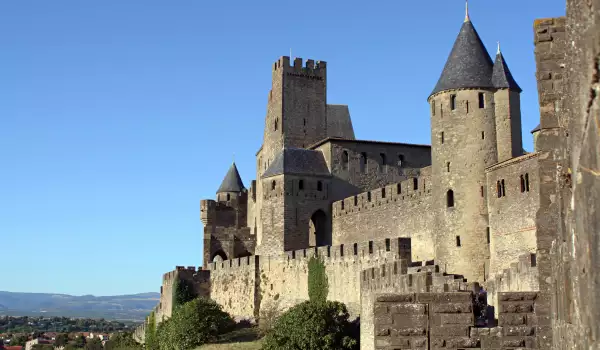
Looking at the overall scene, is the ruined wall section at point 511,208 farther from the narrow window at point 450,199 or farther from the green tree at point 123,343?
the green tree at point 123,343

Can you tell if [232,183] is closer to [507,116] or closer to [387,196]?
[387,196]

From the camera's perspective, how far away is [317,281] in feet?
130

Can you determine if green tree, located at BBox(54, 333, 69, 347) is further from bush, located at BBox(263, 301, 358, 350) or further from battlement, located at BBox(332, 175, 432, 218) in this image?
bush, located at BBox(263, 301, 358, 350)

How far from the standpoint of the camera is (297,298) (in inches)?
1695

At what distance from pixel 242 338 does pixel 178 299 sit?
11163mm

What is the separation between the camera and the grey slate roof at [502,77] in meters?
34.0

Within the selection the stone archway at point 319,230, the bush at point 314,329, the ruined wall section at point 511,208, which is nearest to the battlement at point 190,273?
the stone archway at point 319,230

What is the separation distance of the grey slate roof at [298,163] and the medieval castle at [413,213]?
88 millimetres

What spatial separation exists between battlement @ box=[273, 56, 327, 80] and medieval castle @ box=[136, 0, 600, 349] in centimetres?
9

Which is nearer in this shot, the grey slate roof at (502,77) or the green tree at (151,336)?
the grey slate roof at (502,77)

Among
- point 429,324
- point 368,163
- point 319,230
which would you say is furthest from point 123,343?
point 429,324

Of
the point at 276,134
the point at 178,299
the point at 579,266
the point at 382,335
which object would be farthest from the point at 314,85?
the point at 579,266

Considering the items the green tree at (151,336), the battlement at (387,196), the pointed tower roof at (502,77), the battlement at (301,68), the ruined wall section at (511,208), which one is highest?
the battlement at (301,68)

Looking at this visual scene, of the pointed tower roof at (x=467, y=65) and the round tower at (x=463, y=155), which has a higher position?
the pointed tower roof at (x=467, y=65)
